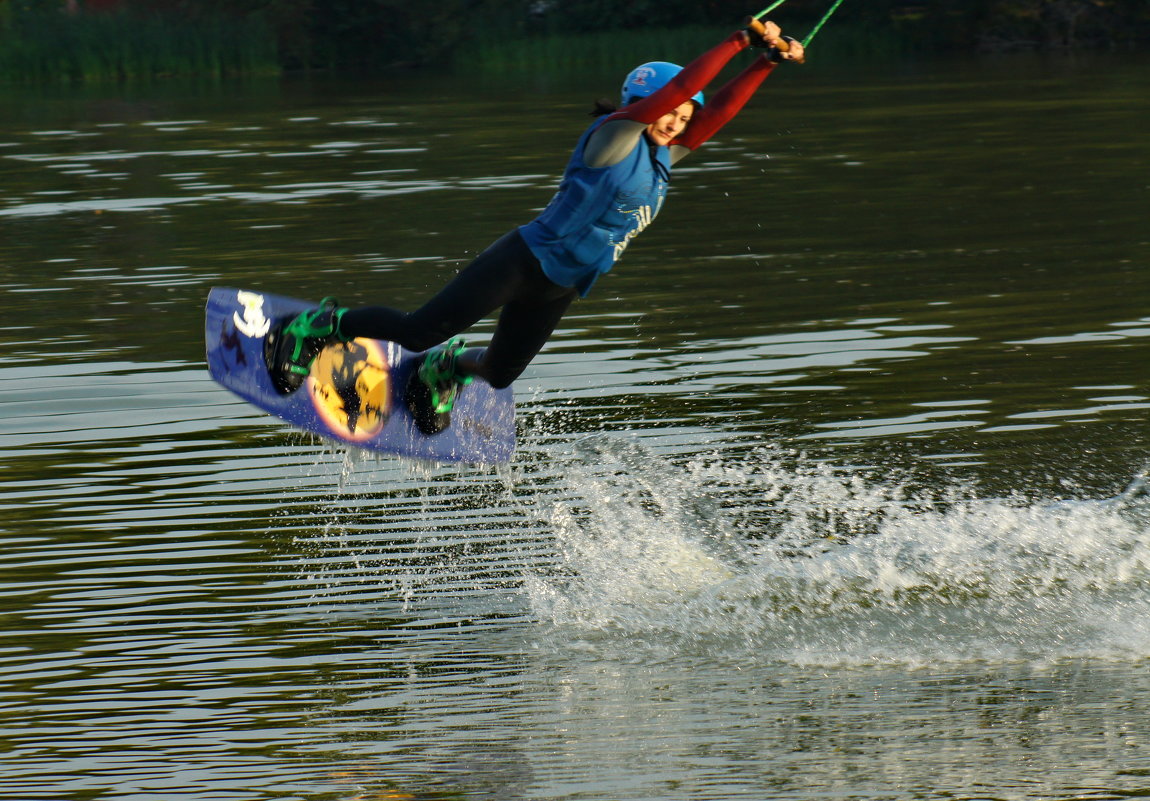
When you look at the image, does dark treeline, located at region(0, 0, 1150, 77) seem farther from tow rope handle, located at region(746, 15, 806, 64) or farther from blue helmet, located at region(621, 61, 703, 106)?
tow rope handle, located at region(746, 15, 806, 64)

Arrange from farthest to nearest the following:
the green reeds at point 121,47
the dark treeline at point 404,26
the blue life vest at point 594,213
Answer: the dark treeline at point 404,26
the green reeds at point 121,47
the blue life vest at point 594,213

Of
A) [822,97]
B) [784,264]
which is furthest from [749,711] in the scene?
[822,97]

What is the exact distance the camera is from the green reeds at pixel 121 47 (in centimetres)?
3300

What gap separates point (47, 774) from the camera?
453 centimetres

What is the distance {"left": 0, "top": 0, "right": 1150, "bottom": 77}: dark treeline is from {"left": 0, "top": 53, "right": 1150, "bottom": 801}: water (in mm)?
21146

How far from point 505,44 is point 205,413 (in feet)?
103

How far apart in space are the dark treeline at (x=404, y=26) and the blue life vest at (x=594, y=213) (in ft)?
95.0

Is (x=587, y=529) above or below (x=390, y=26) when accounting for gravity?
below

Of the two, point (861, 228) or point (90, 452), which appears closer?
point (90, 452)

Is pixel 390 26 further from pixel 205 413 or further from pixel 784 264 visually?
pixel 205 413

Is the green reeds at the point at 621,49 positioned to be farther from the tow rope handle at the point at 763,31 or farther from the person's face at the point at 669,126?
the tow rope handle at the point at 763,31

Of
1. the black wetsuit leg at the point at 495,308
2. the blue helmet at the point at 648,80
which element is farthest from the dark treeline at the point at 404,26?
the blue helmet at the point at 648,80

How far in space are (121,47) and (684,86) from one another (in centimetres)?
3008

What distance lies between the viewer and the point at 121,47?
110 ft
